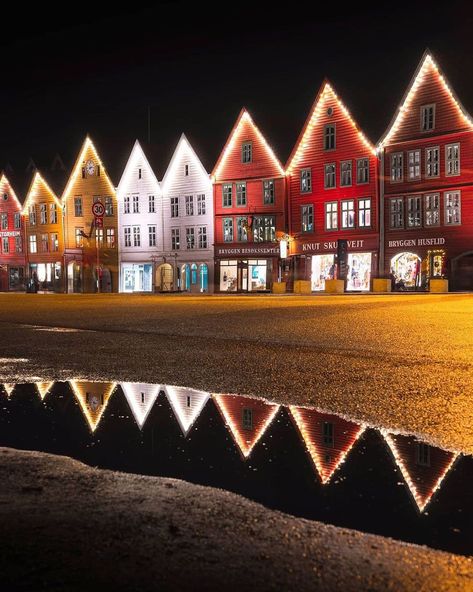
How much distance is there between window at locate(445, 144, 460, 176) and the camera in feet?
136

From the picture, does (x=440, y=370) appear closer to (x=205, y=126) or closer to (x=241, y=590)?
(x=241, y=590)

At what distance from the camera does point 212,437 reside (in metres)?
5.08

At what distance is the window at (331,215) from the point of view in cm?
4781

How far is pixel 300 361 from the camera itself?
9438mm

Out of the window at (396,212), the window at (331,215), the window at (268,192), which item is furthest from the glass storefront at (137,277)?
the window at (396,212)

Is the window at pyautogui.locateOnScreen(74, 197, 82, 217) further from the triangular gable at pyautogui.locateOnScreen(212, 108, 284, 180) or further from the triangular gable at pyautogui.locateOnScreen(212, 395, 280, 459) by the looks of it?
the triangular gable at pyautogui.locateOnScreen(212, 395, 280, 459)

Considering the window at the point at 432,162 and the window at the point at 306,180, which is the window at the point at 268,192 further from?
the window at the point at 432,162

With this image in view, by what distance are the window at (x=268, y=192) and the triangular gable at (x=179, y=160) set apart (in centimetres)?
559

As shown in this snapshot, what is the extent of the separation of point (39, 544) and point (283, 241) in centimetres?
4660

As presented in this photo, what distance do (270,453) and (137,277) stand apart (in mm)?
55166

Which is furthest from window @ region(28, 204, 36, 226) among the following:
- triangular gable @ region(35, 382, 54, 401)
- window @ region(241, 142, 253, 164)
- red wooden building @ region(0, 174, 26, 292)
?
triangular gable @ region(35, 382, 54, 401)

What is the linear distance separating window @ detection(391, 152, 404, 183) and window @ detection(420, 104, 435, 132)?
232 centimetres

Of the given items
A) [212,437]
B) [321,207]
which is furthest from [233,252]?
[212,437]

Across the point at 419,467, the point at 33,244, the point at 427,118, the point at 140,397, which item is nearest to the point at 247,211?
the point at 427,118
